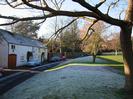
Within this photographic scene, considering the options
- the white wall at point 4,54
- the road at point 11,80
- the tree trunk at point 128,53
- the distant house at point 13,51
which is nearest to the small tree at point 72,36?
the tree trunk at point 128,53

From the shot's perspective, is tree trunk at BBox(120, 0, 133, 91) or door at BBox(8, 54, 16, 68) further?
door at BBox(8, 54, 16, 68)

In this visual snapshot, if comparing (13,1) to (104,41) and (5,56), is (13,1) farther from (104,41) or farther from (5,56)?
(104,41)

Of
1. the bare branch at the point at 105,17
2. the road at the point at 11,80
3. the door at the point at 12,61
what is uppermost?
the bare branch at the point at 105,17

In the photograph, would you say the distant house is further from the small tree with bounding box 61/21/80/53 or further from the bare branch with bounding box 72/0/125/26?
the bare branch with bounding box 72/0/125/26

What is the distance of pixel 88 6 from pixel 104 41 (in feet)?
172

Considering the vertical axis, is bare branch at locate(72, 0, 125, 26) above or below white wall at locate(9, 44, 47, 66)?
above

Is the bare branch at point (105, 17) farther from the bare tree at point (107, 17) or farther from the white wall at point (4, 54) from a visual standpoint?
the white wall at point (4, 54)

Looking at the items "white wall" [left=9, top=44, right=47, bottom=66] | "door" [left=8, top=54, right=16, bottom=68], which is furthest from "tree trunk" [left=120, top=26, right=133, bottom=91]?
"white wall" [left=9, top=44, right=47, bottom=66]

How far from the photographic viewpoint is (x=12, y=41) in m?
56.1

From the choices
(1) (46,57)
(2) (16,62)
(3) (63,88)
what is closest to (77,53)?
(1) (46,57)

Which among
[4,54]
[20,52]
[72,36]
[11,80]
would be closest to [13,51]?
[4,54]

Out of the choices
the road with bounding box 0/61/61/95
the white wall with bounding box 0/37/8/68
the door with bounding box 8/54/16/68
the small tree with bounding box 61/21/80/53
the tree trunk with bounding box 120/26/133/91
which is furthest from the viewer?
the door with bounding box 8/54/16/68

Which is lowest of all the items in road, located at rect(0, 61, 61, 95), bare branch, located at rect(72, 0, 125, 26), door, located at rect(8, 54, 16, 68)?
road, located at rect(0, 61, 61, 95)

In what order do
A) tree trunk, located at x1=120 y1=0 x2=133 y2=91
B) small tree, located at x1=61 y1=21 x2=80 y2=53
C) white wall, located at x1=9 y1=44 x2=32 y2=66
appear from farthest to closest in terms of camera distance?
1. white wall, located at x1=9 y1=44 x2=32 y2=66
2. small tree, located at x1=61 y1=21 x2=80 y2=53
3. tree trunk, located at x1=120 y1=0 x2=133 y2=91
